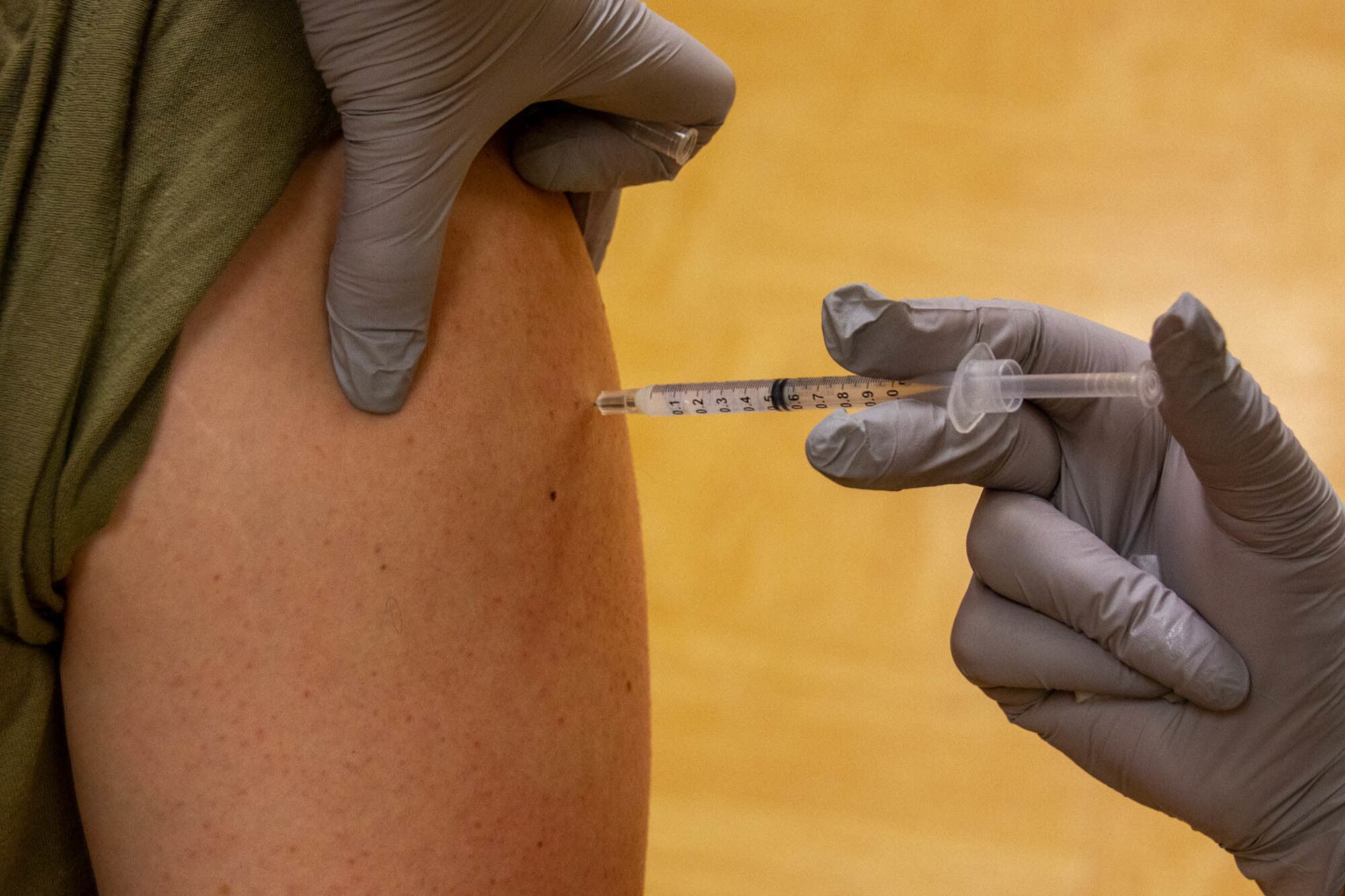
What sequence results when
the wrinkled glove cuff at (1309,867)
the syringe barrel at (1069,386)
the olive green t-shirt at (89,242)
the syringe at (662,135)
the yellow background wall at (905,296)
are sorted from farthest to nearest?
1. the yellow background wall at (905,296)
2. the syringe at (662,135)
3. the wrinkled glove cuff at (1309,867)
4. the syringe barrel at (1069,386)
5. the olive green t-shirt at (89,242)

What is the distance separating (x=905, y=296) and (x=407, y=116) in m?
1.54

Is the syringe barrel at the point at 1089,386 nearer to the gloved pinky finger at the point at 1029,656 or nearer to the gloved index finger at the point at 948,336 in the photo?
the gloved index finger at the point at 948,336

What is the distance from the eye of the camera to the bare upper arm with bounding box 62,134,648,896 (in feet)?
2.72

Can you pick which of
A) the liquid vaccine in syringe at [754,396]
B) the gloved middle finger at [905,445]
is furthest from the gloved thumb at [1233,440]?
the liquid vaccine in syringe at [754,396]

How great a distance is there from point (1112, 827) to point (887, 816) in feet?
1.36

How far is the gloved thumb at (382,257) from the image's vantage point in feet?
2.86

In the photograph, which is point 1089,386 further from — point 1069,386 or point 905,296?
point 905,296

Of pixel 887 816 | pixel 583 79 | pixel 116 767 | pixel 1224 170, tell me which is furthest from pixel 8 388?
pixel 1224 170

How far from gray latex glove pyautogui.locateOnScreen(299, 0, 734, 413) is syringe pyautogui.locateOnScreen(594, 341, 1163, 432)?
10.2 inches

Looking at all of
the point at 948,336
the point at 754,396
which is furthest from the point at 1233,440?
the point at 754,396

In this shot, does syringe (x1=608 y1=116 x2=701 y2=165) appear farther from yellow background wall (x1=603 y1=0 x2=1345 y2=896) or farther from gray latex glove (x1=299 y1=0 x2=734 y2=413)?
yellow background wall (x1=603 y1=0 x2=1345 y2=896)

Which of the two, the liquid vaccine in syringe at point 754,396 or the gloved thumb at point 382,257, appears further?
the liquid vaccine in syringe at point 754,396

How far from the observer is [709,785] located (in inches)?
80.5

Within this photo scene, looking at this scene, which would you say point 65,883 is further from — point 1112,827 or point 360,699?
point 1112,827
